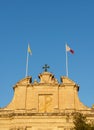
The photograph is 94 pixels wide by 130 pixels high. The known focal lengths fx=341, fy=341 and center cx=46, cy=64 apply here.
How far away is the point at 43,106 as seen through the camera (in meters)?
33.9

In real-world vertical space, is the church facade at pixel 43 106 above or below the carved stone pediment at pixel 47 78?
below

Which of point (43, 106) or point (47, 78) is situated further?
point (47, 78)

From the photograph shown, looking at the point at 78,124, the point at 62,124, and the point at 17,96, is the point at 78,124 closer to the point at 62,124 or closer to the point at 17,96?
the point at 62,124

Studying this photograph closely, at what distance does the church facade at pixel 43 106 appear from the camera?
32688 mm

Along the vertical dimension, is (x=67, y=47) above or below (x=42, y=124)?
above

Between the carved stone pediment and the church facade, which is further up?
the carved stone pediment

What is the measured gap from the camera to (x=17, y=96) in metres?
34.3

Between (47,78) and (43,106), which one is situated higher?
(47,78)

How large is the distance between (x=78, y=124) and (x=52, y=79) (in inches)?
413

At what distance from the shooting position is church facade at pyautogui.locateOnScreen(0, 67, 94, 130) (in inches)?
1287

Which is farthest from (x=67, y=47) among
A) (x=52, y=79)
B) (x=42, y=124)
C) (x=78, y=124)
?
(x=78, y=124)

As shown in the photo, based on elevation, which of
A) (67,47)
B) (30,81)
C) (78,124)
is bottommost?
(78,124)

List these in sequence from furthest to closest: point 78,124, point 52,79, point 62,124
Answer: point 52,79 → point 62,124 → point 78,124

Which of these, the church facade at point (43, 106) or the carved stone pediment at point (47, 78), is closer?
the church facade at point (43, 106)
